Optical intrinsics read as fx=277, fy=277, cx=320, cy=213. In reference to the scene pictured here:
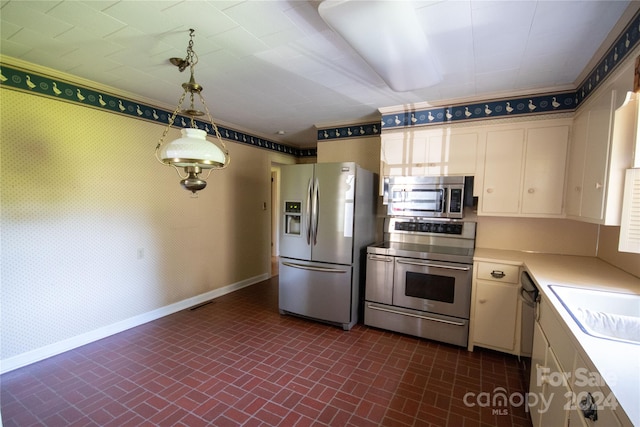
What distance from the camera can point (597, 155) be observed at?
6.01ft

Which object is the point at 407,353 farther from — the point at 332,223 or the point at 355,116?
the point at 355,116

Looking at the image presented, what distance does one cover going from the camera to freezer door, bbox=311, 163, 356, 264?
2.97 metres

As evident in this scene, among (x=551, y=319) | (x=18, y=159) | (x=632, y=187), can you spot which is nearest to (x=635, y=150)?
(x=632, y=187)

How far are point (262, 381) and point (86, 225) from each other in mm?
2178

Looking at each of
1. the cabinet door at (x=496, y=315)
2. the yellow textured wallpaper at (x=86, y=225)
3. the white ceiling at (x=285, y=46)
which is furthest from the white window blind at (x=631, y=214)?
the yellow textured wallpaper at (x=86, y=225)

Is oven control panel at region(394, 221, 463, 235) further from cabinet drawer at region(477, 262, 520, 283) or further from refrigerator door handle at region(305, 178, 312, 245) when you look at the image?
refrigerator door handle at region(305, 178, 312, 245)

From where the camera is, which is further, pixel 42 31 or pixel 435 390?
pixel 435 390

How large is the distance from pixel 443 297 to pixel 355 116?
2.33 metres

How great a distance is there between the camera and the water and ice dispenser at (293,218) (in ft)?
10.6

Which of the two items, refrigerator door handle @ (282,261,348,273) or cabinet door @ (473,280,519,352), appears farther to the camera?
refrigerator door handle @ (282,261,348,273)

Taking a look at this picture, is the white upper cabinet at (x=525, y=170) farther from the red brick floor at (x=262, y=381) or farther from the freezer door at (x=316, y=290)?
the freezer door at (x=316, y=290)

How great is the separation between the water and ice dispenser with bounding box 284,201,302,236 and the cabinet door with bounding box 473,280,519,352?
1.92 metres

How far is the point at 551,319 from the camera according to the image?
1.45 metres

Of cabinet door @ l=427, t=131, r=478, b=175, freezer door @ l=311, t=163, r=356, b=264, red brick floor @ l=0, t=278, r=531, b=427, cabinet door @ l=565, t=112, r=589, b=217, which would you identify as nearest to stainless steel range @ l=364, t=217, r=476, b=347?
red brick floor @ l=0, t=278, r=531, b=427
